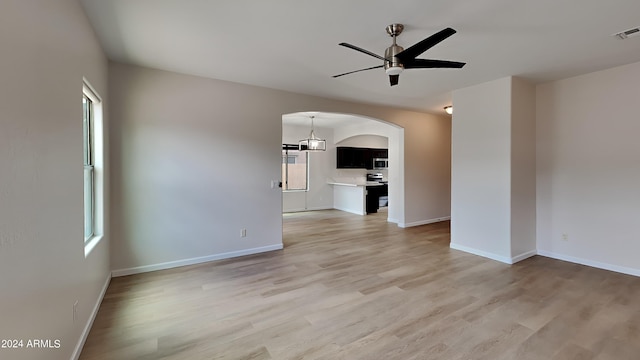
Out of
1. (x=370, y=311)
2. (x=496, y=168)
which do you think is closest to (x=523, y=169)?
(x=496, y=168)

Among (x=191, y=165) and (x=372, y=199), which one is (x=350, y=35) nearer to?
(x=191, y=165)

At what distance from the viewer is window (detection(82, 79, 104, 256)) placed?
2.91 meters

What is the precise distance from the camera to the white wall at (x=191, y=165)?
366cm

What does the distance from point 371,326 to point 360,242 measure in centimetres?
282

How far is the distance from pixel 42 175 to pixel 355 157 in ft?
28.6

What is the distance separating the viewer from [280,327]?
98.1 inches

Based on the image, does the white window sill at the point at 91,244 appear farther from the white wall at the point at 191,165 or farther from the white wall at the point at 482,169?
the white wall at the point at 482,169

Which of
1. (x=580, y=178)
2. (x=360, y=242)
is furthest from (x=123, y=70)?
(x=580, y=178)

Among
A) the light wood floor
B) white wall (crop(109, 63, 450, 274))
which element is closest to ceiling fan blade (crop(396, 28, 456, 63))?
→ the light wood floor

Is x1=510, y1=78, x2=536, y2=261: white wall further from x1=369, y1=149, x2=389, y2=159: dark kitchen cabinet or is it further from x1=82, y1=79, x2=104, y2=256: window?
x1=369, y1=149, x2=389, y2=159: dark kitchen cabinet

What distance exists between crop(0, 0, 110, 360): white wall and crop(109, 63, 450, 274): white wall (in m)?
1.43

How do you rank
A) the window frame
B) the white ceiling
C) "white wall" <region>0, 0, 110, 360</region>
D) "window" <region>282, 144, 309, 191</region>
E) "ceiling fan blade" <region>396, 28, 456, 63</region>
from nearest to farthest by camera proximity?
"white wall" <region>0, 0, 110, 360</region> < "ceiling fan blade" <region>396, 28, 456, 63</region> < the white ceiling < the window frame < "window" <region>282, 144, 309, 191</region>

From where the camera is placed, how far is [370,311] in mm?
2762

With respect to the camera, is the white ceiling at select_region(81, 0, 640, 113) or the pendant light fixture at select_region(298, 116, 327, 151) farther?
the pendant light fixture at select_region(298, 116, 327, 151)
